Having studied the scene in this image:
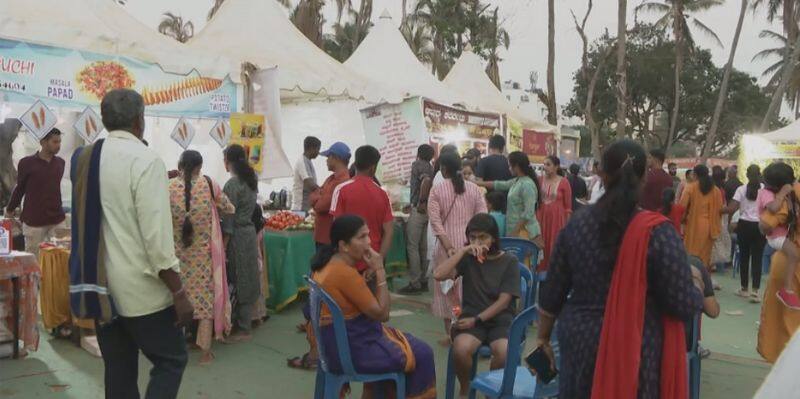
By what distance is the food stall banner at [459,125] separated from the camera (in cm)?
995

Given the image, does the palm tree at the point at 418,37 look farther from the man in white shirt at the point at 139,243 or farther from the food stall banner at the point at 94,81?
the man in white shirt at the point at 139,243

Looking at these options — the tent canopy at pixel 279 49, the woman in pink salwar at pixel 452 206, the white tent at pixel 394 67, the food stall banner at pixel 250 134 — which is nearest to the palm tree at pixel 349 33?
the white tent at pixel 394 67

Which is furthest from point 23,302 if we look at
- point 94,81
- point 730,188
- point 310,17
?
point 310,17

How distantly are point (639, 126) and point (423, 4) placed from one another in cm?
1389

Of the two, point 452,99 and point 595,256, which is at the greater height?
point 452,99

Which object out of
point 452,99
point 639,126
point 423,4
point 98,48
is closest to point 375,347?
point 98,48

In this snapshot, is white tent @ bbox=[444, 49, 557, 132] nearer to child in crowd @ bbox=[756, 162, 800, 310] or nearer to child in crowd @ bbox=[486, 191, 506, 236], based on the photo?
child in crowd @ bbox=[486, 191, 506, 236]

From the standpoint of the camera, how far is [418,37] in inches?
1341

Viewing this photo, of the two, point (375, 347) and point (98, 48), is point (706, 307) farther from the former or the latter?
point (98, 48)

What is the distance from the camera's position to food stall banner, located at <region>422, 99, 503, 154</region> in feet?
32.6

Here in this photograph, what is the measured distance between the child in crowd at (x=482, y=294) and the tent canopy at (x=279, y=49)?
21.0 ft

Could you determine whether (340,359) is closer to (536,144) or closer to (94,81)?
(94,81)

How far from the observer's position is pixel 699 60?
36344 millimetres

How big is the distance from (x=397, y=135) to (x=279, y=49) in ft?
8.29
